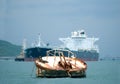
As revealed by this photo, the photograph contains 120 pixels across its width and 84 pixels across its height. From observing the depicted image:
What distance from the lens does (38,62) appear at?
8306cm

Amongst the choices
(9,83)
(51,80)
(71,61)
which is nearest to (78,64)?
(71,61)

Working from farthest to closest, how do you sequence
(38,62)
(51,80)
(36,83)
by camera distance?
(38,62)
(51,80)
(36,83)

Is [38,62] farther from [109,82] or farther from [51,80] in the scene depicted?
[109,82]

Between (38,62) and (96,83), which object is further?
(38,62)

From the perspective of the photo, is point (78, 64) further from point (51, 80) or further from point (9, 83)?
point (9, 83)

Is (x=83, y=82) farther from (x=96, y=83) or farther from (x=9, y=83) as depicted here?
(x=9, y=83)

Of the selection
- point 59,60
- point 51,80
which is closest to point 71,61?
point 59,60

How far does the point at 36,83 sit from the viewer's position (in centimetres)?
7256

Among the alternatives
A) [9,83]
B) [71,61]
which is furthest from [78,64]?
[9,83]

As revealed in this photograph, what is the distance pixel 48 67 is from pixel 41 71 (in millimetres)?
3607

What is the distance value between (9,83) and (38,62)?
32.9ft

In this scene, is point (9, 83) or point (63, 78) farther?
point (63, 78)

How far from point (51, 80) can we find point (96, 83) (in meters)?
7.37

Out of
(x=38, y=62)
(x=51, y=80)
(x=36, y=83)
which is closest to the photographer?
(x=36, y=83)
